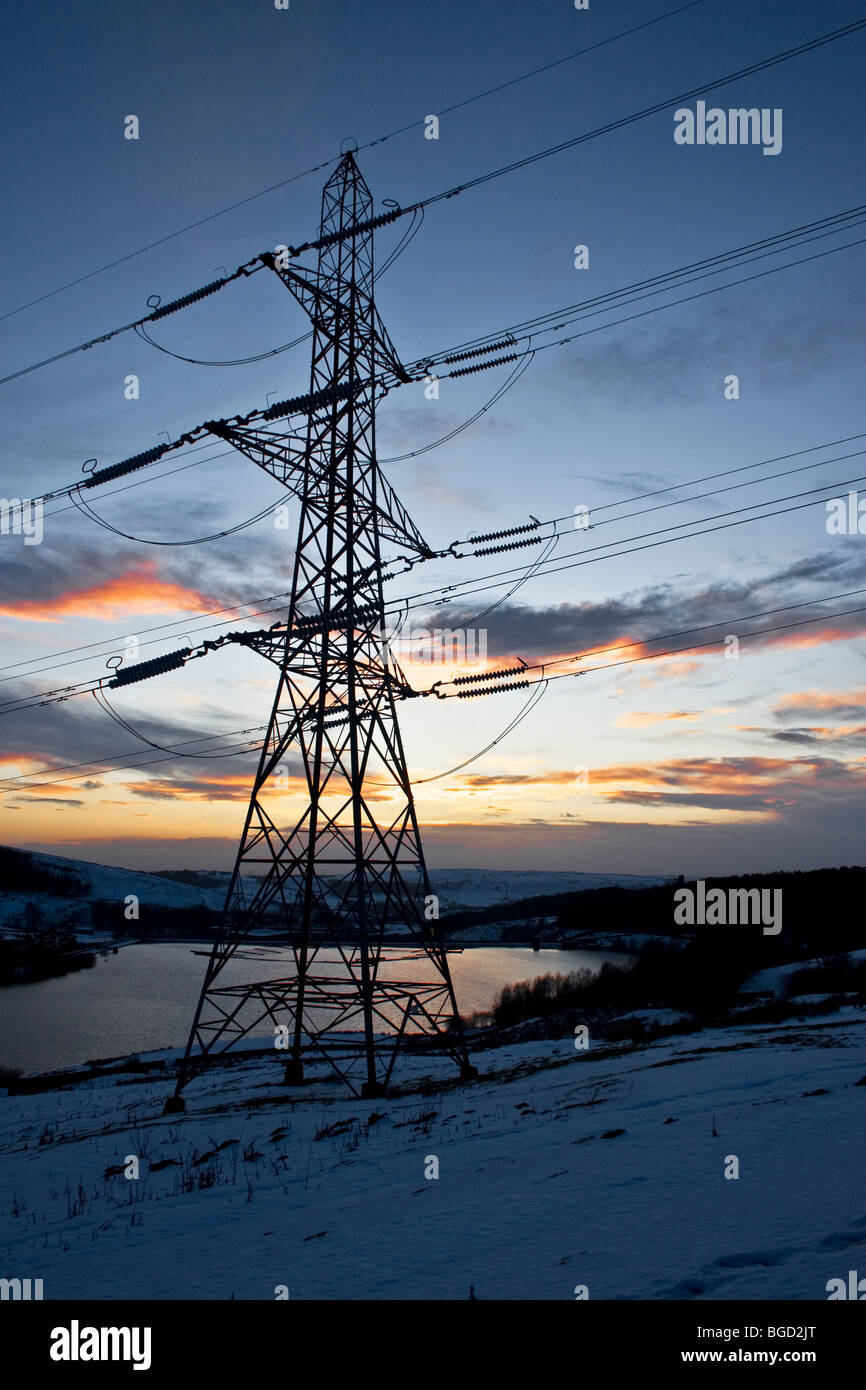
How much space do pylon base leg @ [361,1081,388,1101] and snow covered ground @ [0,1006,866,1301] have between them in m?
0.55

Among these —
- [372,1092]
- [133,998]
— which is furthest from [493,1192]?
[133,998]

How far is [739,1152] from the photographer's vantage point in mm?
10023

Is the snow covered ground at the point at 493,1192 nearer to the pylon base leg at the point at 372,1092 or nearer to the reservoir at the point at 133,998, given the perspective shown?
the pylon base leg at the point at 372,1092

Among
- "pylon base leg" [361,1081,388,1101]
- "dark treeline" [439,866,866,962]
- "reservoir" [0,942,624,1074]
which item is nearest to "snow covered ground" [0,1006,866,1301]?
"pylon base leg" [361,1081,388,1101]

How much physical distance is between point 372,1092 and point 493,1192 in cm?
1178

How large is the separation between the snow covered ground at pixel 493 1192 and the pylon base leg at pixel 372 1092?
1.81 feet

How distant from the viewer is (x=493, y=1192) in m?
10.2

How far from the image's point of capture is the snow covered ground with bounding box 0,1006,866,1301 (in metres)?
7.34
